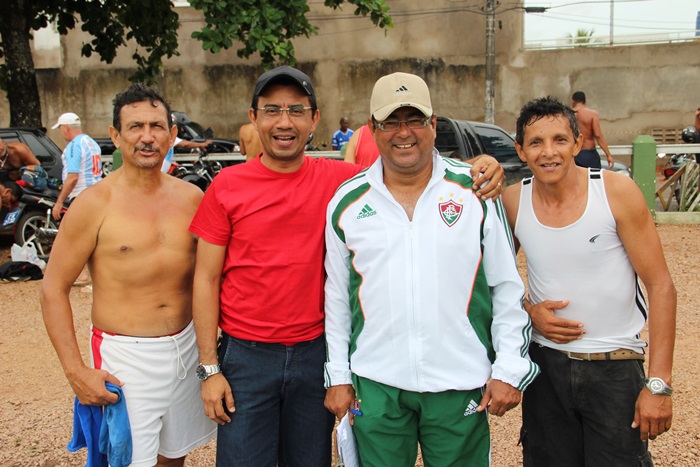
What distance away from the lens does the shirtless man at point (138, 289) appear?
8.89ft

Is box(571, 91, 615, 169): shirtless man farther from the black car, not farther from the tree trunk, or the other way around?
the tree trunk

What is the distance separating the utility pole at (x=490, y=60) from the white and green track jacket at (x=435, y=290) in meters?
19.8

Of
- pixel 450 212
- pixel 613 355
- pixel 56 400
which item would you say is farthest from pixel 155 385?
pixel 56 400

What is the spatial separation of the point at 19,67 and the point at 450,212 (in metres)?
10.9

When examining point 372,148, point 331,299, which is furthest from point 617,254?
point 372,148

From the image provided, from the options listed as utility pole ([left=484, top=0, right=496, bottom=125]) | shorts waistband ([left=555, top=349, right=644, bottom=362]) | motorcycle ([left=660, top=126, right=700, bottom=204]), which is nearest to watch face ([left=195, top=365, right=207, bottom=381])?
shorts waistband ([left=555, top=349, right=644, bottom=362])

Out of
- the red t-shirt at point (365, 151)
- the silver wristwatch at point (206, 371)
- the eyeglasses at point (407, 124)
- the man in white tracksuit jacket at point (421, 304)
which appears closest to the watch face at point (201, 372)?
the silver wristwatch at point (206, 371)

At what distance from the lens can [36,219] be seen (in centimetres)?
912

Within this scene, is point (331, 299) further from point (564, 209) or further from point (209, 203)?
point (564, 209)

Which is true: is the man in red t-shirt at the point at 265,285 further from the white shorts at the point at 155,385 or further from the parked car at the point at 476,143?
the parked car at the point at 476,143

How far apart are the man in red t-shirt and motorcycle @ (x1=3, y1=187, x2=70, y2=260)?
6830 millimetres

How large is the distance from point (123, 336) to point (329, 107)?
21.7 m

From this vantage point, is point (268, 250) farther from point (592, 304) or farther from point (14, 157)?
point (14, 157)

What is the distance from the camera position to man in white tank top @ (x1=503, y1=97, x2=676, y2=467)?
2.52 m
